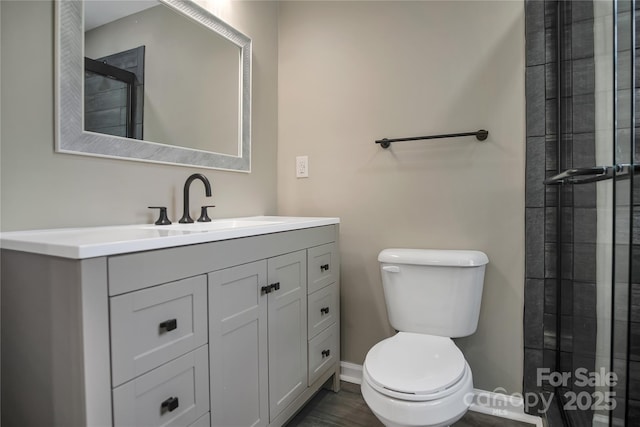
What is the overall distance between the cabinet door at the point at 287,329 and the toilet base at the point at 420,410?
0.39 m

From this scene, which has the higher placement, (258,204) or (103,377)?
(258,204)

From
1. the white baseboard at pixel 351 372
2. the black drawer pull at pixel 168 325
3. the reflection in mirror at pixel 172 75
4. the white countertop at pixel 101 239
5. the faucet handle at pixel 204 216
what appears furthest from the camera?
the white baseboard at pixel 351 372

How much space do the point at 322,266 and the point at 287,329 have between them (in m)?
0.38

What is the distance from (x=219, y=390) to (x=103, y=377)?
0.41m

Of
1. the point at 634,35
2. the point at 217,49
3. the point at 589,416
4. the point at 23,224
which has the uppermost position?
the point at 217,49

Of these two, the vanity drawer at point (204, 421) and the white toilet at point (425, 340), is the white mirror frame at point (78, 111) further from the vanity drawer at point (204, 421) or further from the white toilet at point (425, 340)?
the white toilet at point (425, 340)

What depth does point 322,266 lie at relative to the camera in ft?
5.67

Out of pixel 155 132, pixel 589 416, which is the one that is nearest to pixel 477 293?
pixel 589 416

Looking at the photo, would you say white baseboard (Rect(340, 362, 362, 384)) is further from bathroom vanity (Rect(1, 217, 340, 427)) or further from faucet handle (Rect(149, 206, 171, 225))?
faucet handle (Rect(149, 206, 171, 225))

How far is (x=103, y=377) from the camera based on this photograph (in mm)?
806

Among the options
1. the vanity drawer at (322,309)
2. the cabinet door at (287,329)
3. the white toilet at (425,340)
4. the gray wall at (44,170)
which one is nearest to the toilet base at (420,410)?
the white toilet at (425,340)

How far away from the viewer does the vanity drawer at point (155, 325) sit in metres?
0.84

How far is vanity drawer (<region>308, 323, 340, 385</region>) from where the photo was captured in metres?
1.64

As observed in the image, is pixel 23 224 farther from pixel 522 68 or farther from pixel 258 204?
pixel 522 68
